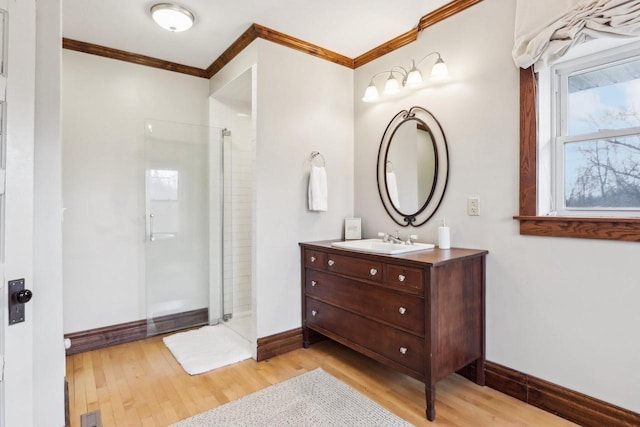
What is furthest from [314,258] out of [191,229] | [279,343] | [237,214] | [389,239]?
[191,229]

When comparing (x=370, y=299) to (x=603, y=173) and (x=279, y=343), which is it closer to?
(x=279, y=343)

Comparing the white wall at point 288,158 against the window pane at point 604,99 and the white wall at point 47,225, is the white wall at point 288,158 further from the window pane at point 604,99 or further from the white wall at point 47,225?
the window pane at point 604,99

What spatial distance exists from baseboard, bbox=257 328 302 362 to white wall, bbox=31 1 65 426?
122 centimetres

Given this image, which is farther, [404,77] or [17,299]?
[404,77]

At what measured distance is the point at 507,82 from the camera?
2.03 meters

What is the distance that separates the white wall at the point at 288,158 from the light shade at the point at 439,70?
3.01ft

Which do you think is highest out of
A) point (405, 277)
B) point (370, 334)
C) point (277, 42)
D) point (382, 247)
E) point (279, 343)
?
point (277, 42)

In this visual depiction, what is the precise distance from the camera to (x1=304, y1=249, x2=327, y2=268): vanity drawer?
253 centimetres

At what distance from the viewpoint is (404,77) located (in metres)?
2.60

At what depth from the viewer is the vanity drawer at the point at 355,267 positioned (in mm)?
2104

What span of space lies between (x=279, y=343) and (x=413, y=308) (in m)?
1.18

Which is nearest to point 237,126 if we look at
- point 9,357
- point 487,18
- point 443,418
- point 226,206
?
point 226,206

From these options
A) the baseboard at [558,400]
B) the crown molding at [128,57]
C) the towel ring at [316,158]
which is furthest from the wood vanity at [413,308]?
the crown molding at [128,57]

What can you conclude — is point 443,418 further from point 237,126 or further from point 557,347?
point 237,126
